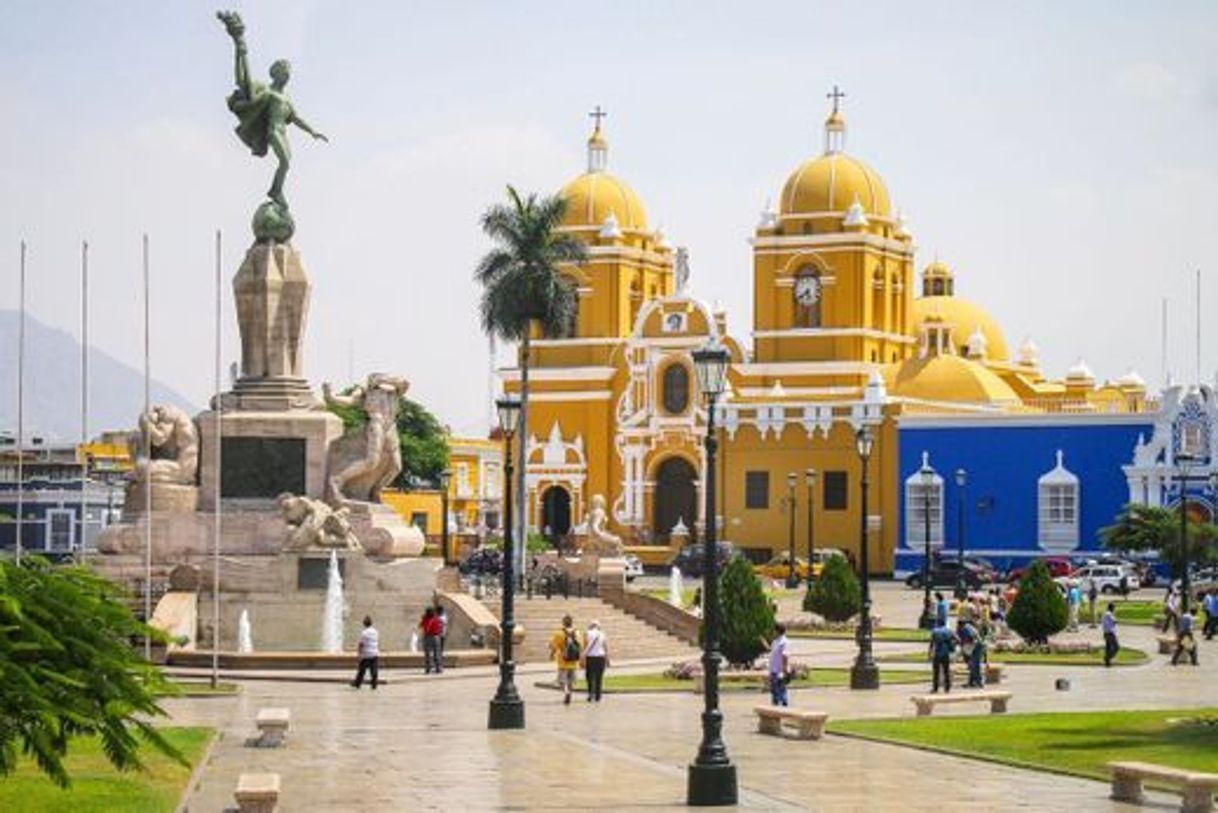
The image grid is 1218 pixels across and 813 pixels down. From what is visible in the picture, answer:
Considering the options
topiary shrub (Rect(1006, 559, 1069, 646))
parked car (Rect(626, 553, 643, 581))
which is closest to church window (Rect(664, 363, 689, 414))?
parked car (Rect(626, 553, 643, 581))

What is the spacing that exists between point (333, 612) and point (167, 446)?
412 centimetres

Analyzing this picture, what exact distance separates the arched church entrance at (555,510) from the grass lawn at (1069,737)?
6408cm

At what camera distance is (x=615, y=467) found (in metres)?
94.1

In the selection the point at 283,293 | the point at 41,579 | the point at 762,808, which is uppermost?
the point at 283,293

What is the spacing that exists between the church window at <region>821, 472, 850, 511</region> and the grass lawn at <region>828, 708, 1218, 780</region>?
5488 centimetres

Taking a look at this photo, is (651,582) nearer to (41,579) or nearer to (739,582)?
(739,582)

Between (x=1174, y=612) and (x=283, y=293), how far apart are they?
62.2 feet

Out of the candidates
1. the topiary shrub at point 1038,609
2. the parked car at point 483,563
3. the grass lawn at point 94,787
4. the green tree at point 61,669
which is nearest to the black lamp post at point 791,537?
the parked car at point 483,563

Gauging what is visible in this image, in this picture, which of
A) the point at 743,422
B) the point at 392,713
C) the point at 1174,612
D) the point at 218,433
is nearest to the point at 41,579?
the point at 392,713

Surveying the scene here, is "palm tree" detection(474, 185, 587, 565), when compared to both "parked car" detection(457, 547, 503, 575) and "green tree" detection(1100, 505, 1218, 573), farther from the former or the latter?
"green tree" detection(1100, 505, 1218, 573)

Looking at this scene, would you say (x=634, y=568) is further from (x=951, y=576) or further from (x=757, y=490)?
(x=757, y=490)

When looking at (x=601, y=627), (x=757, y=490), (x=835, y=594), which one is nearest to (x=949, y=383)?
(x=757, y=490)

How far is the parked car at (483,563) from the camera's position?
65200 mm

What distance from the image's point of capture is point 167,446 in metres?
42.3
